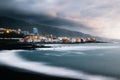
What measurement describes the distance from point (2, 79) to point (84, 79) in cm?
640

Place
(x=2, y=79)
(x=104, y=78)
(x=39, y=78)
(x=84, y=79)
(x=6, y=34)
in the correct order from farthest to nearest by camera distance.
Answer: (x=6, y=34) < (x=104, y=78) < (x=84, y=79) < (x=39, y=78) < (x=2, y=79)

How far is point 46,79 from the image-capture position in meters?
15.8

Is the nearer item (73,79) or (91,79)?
(73,79)

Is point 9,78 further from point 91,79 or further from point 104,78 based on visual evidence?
point 104,78

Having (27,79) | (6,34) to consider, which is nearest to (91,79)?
(27,79)

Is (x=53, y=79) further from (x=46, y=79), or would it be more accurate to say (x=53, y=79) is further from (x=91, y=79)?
(x=91, y=79)

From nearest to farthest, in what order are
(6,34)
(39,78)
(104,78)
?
(39,78) → (104,78) → (6,34)

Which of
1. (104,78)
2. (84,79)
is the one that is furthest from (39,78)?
(104,78)

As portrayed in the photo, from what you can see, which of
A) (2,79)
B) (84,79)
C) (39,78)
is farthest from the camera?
(84,79)

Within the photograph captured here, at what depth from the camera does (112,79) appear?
60.8ft

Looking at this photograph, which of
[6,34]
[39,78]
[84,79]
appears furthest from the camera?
[6,34]

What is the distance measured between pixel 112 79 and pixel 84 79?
2676 millimetres

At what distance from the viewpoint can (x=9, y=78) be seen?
50.2 ft

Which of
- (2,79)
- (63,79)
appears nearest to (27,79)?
(2,79)
